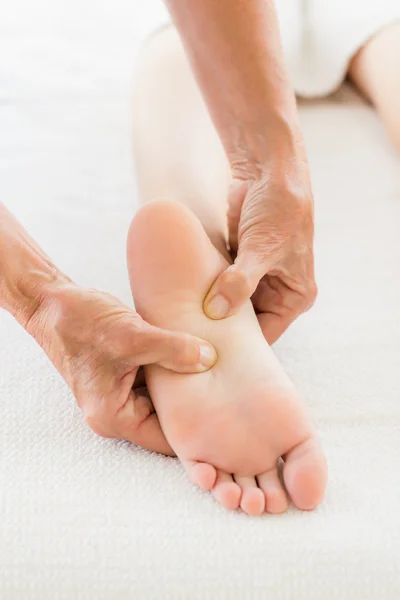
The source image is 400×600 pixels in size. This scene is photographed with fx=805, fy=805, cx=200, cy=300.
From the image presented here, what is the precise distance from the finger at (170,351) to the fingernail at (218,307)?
59mm

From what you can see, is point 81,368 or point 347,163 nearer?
point 81,368

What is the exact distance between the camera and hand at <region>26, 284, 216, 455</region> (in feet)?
2.69

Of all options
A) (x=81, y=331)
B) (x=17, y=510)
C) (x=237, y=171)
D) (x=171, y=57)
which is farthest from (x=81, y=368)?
(x=171, y=57)

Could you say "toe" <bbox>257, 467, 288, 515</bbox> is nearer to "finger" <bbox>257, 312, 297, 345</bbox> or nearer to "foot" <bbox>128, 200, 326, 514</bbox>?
"foot" <bbox>128, 200, 326, 514</bbox>

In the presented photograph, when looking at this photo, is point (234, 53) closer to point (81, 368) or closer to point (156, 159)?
point (156, 159)

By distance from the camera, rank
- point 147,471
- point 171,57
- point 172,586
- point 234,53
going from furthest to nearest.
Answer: point 171,57 → point 234,53 → point 147,471 → point 172,586

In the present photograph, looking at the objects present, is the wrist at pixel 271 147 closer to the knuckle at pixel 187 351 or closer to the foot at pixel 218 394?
the foot at pixel 218 394

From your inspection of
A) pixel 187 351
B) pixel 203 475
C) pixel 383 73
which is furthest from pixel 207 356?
pixel 383 73

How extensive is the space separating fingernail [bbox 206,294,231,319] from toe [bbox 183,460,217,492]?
0.18 m

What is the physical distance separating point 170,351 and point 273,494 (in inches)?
6.9

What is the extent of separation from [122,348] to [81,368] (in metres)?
0.05

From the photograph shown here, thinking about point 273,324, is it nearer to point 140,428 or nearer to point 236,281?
point 236,281

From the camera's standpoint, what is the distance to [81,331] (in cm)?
83

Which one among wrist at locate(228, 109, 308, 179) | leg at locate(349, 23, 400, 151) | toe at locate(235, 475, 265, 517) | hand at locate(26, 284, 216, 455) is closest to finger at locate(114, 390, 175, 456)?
hand at locate(26, 284, 216, 455)
